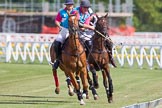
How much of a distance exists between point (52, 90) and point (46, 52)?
1609 centimetres

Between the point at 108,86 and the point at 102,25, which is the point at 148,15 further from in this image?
the point at 102,25

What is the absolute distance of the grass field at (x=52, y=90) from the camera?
1825cm

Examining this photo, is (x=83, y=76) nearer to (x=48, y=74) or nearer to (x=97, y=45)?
(x=97, y=45)

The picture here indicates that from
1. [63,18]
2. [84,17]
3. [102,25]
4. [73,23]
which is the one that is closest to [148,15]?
[84,17]

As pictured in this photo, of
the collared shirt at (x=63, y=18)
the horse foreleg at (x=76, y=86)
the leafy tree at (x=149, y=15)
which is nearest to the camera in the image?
the horse foreleg at (x=76, y=86)

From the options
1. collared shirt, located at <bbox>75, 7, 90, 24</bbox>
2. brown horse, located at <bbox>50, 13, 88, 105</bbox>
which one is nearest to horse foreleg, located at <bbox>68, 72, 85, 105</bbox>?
brown horse, located at <bbox>50, 13, 88, 105</bbox>

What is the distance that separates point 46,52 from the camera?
38156 mm

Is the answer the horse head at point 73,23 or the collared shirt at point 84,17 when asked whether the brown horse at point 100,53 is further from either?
the horse head at point 73,23

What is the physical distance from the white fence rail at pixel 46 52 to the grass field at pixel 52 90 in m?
4.53

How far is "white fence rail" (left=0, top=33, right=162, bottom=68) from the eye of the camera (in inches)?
1375

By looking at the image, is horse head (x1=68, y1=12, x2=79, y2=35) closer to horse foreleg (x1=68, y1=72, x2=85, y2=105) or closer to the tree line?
horse foreleg (x1=68, y1=72, x2=85, y2=105)

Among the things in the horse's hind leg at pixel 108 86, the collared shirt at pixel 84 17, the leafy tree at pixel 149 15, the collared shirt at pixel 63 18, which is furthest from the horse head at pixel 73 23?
the leafy tree at pixel 149 15

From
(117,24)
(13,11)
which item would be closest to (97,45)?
(13,11)

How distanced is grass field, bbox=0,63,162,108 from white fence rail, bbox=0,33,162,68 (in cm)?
453
